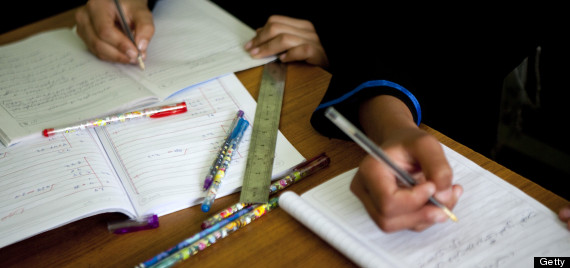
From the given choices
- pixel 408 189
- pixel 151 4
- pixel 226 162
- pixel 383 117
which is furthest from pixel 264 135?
pixel 151 4

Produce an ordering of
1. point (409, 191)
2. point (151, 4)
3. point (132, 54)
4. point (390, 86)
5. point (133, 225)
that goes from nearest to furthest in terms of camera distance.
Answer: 1. point (409, 191)
2. point (133, 225)
3. point (390, 86)
4. point (132, 54)
5. point (151, 4)

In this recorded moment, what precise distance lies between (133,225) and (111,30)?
0.56m

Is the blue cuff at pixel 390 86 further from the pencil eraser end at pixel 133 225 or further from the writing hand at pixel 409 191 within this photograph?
the pencil eraser end at pixel 133 225

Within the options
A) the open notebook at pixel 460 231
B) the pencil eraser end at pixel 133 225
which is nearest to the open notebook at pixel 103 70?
the pencil eraser end at pixel 133 225

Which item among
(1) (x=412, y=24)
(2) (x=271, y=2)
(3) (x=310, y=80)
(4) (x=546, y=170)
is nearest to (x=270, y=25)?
(3) (x=310, y=80)

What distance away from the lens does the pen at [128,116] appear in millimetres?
758

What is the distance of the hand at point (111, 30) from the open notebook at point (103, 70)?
30 mm

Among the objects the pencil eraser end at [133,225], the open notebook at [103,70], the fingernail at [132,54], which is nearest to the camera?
the pencil eraser end at [133,225]

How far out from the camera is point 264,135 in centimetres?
76

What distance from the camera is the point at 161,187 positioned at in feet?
2.14

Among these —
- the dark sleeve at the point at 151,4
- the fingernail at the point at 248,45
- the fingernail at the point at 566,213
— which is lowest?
the fingernail at the point at 248,45

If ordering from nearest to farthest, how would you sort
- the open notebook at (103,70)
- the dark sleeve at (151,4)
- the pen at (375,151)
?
the pen at (375,151)
the open notebook at (103,70)
the dark sleeve at (151,4)

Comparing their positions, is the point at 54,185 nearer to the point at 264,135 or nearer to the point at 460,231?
the point at 264,135

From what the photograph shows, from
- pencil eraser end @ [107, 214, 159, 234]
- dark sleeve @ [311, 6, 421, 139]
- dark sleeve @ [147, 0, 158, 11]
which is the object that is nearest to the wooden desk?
pencil eraser end @ [107, 214, 159, 234]
